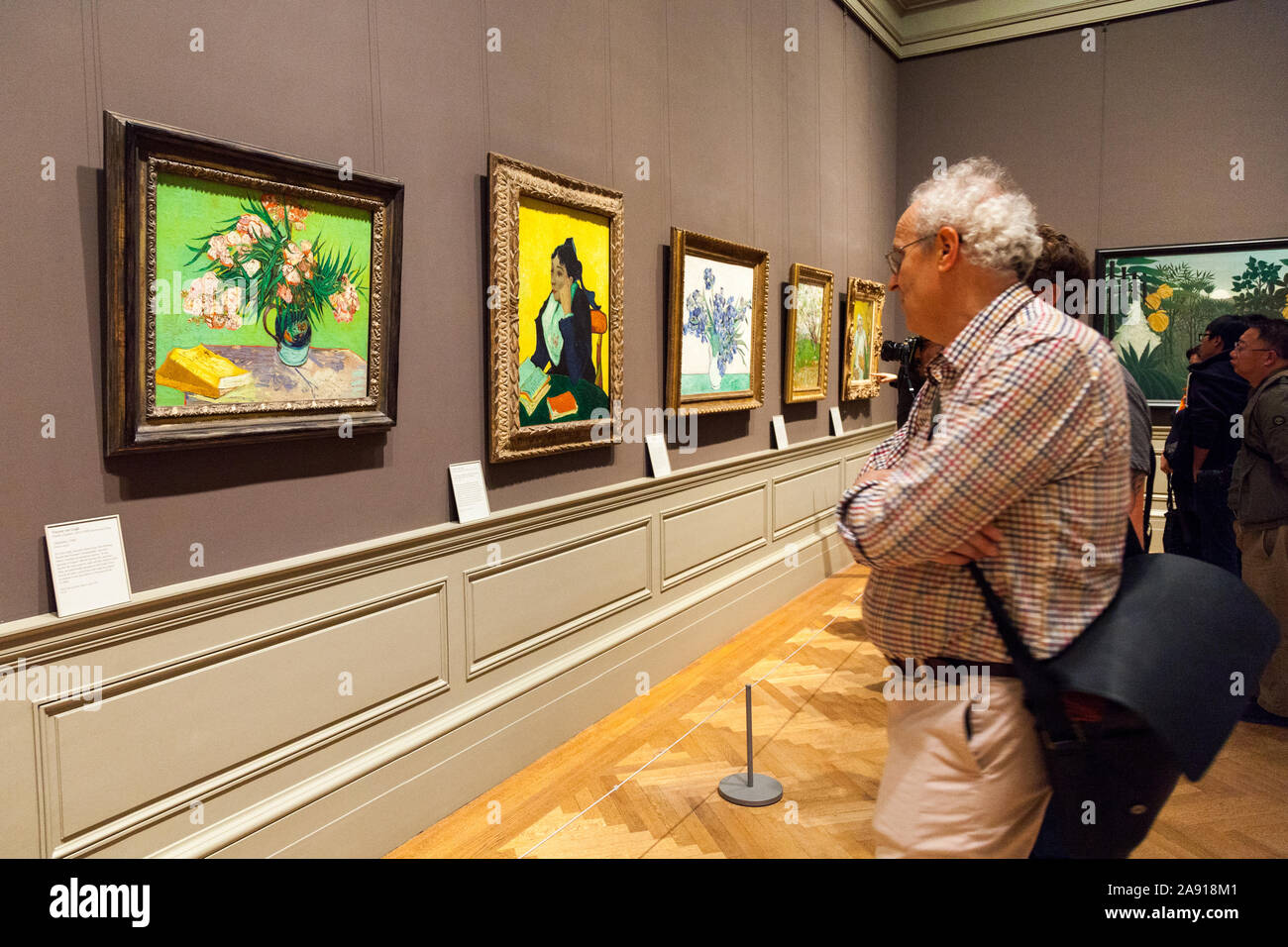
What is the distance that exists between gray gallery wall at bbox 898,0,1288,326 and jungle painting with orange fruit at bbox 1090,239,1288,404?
17 cm

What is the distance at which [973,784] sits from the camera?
1.66 metres

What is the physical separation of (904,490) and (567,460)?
2.66 metres

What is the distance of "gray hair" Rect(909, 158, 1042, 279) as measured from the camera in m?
1.68

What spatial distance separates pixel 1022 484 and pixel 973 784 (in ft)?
1.96

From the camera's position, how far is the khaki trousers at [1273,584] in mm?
4293

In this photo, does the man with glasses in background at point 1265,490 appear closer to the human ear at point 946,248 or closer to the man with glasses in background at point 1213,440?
the man with glasses in background at point 1213,440

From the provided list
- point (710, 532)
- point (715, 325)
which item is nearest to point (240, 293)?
point (715, 325)

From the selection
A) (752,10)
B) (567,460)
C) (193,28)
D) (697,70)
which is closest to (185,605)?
(193,28)

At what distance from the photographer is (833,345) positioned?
294 inches

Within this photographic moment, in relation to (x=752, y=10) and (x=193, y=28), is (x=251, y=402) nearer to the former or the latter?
(x=193, y=28)

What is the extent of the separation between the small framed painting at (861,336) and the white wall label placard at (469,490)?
4.67m

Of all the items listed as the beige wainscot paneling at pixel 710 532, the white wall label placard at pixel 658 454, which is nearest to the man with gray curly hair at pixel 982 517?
the white wall label placard at pixel 658 454

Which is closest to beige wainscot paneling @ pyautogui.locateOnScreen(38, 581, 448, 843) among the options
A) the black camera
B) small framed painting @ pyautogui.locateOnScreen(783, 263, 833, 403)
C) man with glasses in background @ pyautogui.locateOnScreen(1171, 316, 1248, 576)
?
the black camera

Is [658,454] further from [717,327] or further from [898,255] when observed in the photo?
[898,255]
